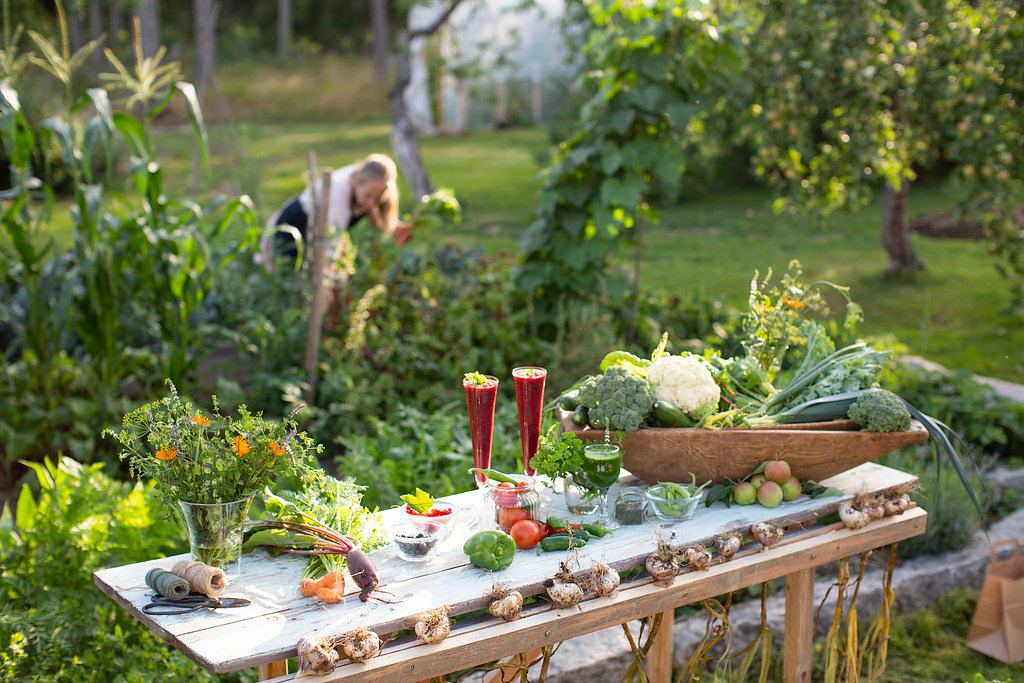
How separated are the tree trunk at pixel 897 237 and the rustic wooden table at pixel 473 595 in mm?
5316

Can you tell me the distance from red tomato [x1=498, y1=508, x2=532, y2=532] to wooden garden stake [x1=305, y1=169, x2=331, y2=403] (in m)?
2.31

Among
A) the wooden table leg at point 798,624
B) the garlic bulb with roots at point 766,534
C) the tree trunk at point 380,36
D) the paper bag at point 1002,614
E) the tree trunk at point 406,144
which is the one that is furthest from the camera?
the tree trunk at point 380,36

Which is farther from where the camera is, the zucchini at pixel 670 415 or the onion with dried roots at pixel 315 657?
the zucchini at pixel 670 415

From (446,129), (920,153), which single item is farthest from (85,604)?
(446,129)

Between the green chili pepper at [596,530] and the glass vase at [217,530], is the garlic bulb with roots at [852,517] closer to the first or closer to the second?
the green chili pepper at [596,530]

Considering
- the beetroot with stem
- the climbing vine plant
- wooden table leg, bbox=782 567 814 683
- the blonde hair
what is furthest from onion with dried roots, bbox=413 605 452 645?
the blonde hair

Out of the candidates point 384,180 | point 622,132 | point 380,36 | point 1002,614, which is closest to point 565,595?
point 1002,614

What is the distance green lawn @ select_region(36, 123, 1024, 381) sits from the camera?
658 centimetres

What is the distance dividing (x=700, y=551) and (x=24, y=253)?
2868 millimetres

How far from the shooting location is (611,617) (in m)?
1.95

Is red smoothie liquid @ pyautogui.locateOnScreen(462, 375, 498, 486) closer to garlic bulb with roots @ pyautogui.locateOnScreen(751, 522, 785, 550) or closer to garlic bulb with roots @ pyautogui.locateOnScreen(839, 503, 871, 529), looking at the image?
garlic bulb with roots @ pyautogui.locateOnScreen(751, 522, 785, 550)

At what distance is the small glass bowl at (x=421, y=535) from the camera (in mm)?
1983

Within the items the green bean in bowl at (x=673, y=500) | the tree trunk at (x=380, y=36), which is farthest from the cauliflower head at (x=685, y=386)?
the tree trunk at (x=380, y=36)

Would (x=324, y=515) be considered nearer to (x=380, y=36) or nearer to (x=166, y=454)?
(x=166, y=454)
